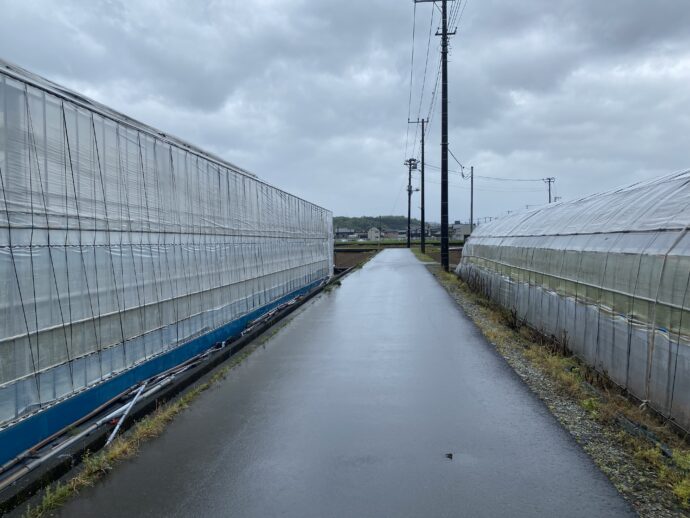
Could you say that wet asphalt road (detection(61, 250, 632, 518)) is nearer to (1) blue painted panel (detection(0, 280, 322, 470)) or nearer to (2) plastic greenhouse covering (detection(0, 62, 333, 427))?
(1) blue painted panel (detection(0, 280, 322, 470))

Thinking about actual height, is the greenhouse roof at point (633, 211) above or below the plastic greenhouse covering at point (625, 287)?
above

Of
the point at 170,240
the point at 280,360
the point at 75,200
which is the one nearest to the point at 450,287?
the point at 280,360

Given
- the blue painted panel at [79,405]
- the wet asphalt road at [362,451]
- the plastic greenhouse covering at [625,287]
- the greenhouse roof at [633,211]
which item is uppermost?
the greenhouse roof at [633,211]

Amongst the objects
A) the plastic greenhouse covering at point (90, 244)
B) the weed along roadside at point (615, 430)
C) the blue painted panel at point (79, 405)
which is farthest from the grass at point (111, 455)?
the weed along roadside at point (615, 430)

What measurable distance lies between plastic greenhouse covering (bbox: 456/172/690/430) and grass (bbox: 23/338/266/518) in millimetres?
5377

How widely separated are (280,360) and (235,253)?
136 inches

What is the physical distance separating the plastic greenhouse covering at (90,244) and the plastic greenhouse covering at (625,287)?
629 cm

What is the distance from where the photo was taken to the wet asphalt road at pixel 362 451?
152 inches

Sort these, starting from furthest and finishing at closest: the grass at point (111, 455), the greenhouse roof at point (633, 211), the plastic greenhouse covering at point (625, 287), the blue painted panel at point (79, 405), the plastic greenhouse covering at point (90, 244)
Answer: the greenhouse roof at point (633, 211)
the plastic greenhouse covering at point (625, 287)
the plastic greenhouse covering at point (90, 244)
the blue painted panel at point (79, 405)
the grass at point (111, 455)

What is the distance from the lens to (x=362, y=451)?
4820 mm

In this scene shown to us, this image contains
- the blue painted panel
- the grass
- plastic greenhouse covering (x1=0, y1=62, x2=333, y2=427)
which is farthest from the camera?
plastic greenhouse covering (x1=0, y1=62, x2=333, y2=427)

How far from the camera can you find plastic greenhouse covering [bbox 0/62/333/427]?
14.9ft

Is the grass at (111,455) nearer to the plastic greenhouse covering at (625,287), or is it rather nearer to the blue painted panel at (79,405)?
the blue painted panel at (79,405)

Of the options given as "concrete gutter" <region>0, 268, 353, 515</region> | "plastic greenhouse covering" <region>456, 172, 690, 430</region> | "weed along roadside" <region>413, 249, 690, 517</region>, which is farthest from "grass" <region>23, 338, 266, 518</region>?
"plastic greenhouse covering" <region>456, 172, 690, 430</region>
